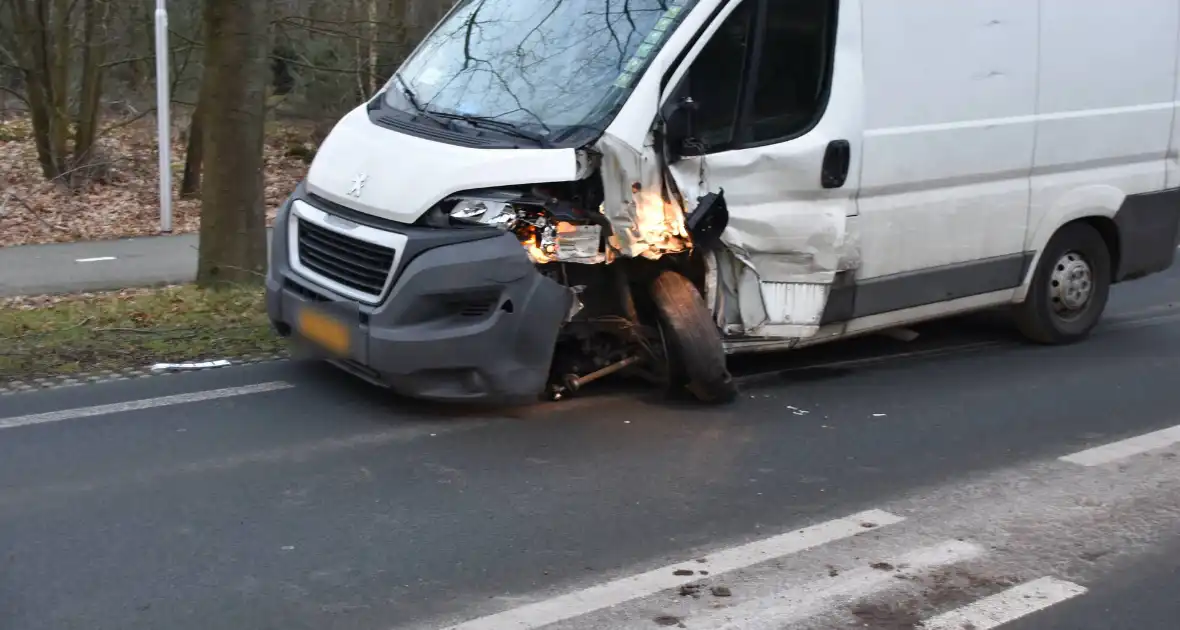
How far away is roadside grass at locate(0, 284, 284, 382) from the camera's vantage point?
7098 millimetres

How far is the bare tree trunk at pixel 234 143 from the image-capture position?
970 cm

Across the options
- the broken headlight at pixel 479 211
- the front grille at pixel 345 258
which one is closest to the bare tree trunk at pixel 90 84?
the front grille at pixel 345 258

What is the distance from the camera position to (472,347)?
5.88 metres

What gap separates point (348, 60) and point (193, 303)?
1238 cm

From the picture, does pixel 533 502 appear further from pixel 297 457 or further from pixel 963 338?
pixel 963 338

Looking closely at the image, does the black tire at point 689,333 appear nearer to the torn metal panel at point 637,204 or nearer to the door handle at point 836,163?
the torn metal panel at point 637,204

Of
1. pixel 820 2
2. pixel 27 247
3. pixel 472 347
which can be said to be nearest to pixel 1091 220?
pixel 820 2

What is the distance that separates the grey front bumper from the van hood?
0.90ft

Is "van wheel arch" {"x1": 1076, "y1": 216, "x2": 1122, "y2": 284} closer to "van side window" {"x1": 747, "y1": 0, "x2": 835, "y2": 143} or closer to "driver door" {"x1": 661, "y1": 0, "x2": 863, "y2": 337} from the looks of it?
"driver door" {"x1": 661, "y1": 0, "x2": 863, "y2": 337}

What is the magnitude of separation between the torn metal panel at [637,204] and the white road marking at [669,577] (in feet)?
5.73

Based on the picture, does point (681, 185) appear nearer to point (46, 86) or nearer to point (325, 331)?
point (325, 331)

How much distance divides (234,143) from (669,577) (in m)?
6.47

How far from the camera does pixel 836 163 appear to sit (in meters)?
6.79

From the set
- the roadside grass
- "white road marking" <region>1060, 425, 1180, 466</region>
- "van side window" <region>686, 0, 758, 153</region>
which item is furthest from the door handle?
the roadside grass
